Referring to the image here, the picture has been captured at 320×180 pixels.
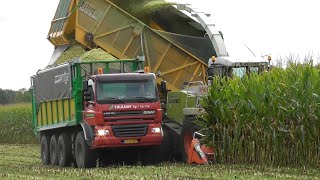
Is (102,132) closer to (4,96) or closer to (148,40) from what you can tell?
(148,40)

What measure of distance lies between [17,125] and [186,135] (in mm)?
24714

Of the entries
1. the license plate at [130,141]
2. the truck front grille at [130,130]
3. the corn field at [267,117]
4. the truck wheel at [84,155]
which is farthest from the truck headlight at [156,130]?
the truck wheel at [84,155]

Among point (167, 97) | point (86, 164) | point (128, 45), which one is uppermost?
point (128, 45)

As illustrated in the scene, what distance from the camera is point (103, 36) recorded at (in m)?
23.6

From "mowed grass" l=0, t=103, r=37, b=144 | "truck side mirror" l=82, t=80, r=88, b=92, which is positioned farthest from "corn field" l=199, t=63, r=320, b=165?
"mowed grass" l=0, t=103, r=37, b=144

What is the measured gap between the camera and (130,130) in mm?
20641

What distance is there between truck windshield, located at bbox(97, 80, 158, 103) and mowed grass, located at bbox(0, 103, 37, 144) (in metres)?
22.5

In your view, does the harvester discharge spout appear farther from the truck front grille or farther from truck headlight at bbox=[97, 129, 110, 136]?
truck headlight at bbox=[97, 129, 110, 136]

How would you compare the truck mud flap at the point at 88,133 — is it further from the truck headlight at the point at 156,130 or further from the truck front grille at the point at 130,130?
the truck headlight at the point at 156,130

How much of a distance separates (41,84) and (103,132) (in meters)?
5.16

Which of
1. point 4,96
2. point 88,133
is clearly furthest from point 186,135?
point 4,96

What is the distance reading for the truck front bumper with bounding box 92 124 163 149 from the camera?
20.4 m

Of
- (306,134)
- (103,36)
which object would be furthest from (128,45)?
(306,134)

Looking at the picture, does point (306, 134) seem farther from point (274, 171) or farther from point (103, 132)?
point (103, 132)
